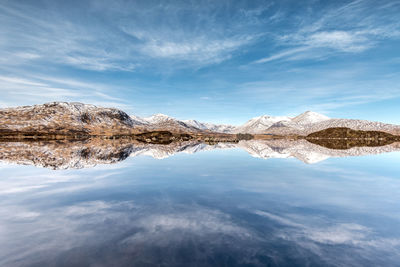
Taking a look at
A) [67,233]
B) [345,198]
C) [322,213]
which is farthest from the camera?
[345,198]

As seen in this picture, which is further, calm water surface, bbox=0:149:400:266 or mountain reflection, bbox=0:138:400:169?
mountain reflection, bbox=0:138:400:169

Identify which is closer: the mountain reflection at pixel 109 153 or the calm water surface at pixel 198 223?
the calm water surface at pixel 198 223

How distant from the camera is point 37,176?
23.5 metres

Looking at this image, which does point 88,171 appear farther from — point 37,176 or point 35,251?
point 35,251

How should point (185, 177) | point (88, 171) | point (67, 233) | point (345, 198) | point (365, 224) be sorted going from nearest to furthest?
point (67, 233), point (365, 224), point (345, 198), point (185, 177), point (88, 171)

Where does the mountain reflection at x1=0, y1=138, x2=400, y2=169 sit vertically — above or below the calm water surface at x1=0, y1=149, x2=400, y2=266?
above

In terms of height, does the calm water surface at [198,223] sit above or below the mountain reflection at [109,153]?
below

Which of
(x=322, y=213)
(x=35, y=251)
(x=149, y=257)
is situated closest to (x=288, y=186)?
(x=322, y=213)

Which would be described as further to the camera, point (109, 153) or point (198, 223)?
point (109, 153)

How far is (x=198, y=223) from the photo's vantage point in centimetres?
1105

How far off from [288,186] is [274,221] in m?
8.78

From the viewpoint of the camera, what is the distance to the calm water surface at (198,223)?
8023mm

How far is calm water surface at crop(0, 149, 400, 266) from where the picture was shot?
8023 millimetres

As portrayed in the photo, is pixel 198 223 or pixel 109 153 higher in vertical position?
pixel 109 153
